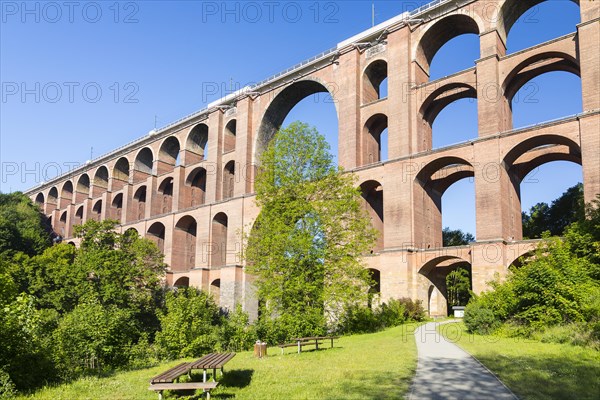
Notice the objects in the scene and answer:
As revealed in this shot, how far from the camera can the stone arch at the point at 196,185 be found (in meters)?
44.9

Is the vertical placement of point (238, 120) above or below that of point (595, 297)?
above

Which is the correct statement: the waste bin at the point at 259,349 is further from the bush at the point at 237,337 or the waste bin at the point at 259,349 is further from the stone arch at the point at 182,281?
the stone arch at the point at 182,281

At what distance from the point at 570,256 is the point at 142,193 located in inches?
1730

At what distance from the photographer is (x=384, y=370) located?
1012 centimetres

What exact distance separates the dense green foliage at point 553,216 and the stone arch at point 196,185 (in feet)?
99.2

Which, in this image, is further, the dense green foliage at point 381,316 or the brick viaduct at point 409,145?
the brick viaduct at point 409,145

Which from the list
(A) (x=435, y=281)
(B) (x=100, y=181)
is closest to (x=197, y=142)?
(B) (x=100, y=181)

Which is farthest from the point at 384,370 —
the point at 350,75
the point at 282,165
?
the point at 350,75

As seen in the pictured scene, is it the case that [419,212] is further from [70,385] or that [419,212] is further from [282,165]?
[70,385]

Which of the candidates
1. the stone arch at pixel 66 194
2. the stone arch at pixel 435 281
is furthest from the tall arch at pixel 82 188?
the stone arch at pixel 435 281

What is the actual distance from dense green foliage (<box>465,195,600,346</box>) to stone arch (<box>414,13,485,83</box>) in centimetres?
1605

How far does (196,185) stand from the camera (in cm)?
4631

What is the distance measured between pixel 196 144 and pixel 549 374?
134 feet

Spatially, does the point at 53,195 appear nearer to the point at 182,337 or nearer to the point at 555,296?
the point at 182,337
